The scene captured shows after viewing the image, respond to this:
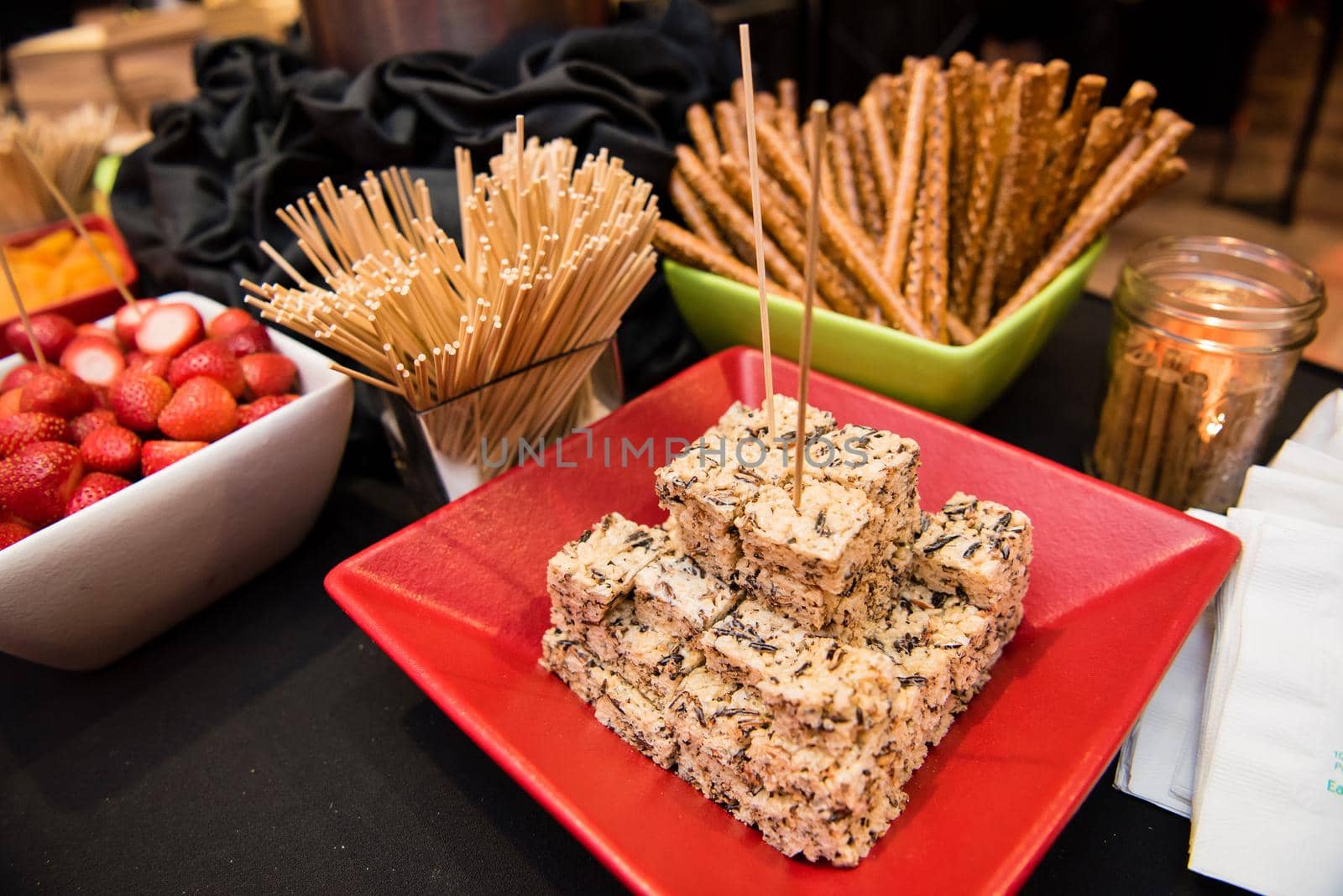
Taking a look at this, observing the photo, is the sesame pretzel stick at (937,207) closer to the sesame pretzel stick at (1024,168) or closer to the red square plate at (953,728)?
the sesame pretzel stick at (1024,168)

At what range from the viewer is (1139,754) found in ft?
2.32

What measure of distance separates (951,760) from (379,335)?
0.64m

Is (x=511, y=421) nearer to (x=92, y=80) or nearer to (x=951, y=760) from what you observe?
(x=951, y=760)

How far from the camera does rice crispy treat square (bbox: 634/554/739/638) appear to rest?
690 millimetres

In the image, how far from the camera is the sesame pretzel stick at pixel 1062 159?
43.3 inches

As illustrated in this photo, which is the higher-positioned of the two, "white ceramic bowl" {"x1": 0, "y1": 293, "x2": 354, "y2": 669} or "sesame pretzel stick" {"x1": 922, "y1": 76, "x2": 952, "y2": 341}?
"sesame pretzel stick" {"x1": 922, "y1": 76, "x2": 952, "y2": 341}

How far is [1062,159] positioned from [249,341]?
42.7 inches

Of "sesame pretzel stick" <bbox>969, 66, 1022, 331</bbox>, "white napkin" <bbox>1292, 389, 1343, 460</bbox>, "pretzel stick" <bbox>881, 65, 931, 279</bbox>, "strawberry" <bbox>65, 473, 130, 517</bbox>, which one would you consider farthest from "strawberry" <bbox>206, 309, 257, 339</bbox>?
"white napkin" <bbox>1292, 389, 1343, 460</bbox>

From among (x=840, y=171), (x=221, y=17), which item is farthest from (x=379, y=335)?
(x=221, y=17)

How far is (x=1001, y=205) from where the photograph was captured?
43.6 inches

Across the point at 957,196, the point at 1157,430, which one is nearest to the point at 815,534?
the point at 1157,430

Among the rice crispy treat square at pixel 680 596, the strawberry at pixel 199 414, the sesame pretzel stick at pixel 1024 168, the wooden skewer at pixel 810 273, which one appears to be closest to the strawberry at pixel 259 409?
the strawberry at pixel 199 414

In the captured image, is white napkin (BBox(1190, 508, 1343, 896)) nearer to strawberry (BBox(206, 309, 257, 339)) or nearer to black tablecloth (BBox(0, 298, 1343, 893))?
black tablecloth (BBox(0, 298, 1343, 893))

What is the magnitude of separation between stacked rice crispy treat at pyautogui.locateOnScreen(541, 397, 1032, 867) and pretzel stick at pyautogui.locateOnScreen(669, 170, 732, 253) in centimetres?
45
